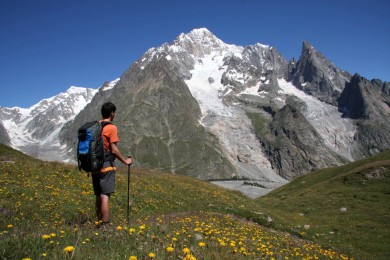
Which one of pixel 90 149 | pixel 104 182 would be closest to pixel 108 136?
pixel 90 149

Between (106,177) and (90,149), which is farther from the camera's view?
(106,177)

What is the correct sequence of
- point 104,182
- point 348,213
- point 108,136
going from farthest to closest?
point 348,213 < point 108,136 < point 104,182

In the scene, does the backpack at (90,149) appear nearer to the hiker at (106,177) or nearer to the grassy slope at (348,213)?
the hiker at (106,177)

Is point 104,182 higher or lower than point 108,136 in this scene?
lower

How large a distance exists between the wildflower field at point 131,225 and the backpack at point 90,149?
1.79 m

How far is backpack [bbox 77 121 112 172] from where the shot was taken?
34.2ft

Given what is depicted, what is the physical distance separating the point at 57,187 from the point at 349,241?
66.0 ft

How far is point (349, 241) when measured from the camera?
24.8 meters

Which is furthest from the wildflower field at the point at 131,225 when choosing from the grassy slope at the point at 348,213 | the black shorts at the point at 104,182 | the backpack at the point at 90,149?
the grassy slope at the point at 348,213

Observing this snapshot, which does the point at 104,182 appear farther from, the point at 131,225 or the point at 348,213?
the point at 348,213

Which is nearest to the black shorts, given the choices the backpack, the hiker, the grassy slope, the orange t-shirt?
the hiker

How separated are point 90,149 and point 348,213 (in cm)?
2982

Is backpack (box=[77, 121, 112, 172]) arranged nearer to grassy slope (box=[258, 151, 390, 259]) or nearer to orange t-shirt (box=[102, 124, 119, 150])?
orange t-shirt (box=[102, 124, 119, 150])

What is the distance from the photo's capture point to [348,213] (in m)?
33.3
